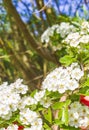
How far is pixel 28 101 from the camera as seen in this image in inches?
59.4

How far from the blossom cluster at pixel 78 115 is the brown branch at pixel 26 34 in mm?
1225

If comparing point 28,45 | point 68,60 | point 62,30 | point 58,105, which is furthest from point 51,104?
point 28,45

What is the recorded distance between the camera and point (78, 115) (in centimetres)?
147

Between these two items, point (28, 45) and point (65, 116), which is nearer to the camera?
point (65, 116)

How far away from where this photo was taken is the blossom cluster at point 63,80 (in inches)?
58.4

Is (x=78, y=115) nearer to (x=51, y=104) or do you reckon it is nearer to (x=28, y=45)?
(x=51, y=104)

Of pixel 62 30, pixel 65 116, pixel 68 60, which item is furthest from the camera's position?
pixel 62 30

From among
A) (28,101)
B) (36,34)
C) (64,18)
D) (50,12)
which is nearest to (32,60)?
(36,34)

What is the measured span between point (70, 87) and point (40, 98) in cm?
11

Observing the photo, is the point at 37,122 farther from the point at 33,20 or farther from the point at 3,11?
the point at 33,20

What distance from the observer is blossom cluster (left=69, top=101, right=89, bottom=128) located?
1.47 meters

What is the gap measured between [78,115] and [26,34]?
1.37 metres

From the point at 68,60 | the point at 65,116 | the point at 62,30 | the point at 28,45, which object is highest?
the point at 28,45

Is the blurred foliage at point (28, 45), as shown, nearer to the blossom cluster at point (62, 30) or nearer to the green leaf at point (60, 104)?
the blossom cluster at point (62, 30)
